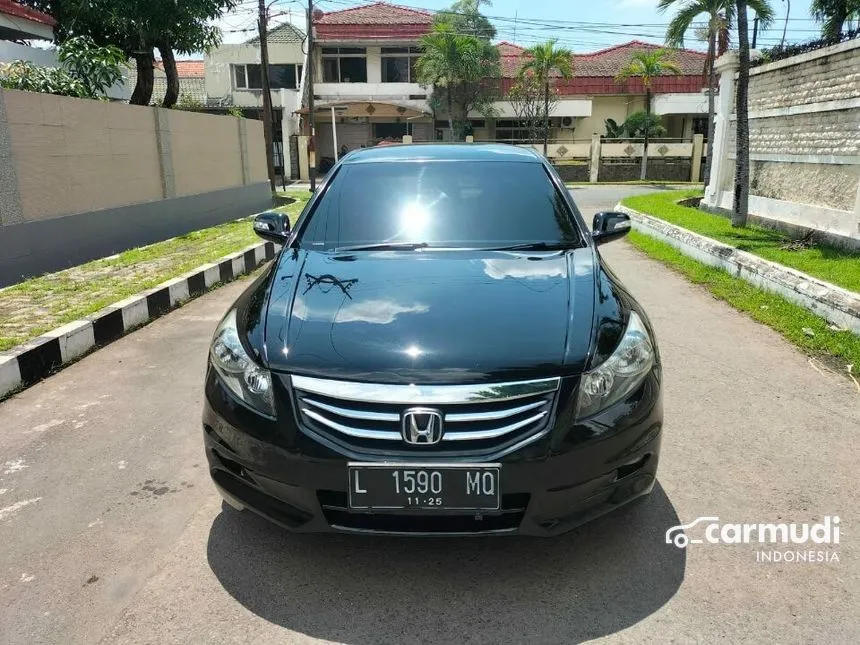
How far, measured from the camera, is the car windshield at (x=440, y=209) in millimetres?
3471

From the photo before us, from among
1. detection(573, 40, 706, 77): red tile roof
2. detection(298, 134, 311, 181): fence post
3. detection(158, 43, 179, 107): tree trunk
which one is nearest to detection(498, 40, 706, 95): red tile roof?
detection(573, 40, 706, 77): red tile roof

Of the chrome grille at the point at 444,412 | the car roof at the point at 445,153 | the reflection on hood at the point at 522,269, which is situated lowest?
the chrome grille at the point at 444,412

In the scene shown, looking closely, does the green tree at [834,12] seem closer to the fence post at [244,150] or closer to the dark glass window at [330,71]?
the fence post at [244,150]

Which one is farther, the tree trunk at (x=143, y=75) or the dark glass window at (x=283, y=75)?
the dark glass window at (x=283, y=75)

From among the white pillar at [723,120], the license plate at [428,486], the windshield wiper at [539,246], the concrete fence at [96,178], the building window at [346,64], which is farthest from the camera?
the building window at [346,64]

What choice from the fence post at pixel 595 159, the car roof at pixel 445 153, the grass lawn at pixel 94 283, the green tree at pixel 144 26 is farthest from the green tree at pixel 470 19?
the car roof at pixel 445 153

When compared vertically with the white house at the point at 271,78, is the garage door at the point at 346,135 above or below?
below

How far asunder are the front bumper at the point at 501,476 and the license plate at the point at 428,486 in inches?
1.3

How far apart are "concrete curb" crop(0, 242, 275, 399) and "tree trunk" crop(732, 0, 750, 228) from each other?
27.3ft

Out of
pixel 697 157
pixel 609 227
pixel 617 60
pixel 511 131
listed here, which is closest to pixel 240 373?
pixel 609 227

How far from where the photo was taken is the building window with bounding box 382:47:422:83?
3659cm

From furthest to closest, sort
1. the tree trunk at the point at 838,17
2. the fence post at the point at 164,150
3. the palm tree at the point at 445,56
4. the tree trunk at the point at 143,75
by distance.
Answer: the palm tree at the point at 445,56, the tree trunk at the point at 143,75, the tree trunk at the point at 838,17, the fence post at the point at 164,150

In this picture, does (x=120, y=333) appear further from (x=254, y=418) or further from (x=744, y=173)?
(x=744, y=173)

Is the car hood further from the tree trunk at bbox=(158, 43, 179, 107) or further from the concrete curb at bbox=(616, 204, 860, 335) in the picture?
the tree trunk at bbox=(158, 43, 179, 107)
